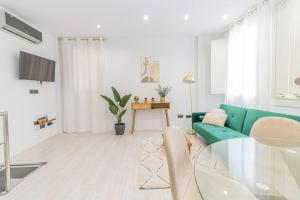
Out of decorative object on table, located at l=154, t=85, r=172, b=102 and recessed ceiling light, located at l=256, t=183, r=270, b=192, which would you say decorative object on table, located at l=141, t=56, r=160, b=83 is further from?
recessed ceiling light, located at l=256, t=183, r=270, b=192

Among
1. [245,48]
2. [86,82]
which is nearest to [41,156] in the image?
[86,82]

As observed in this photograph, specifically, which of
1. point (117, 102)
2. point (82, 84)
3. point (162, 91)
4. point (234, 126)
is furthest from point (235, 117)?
point (82, 84)

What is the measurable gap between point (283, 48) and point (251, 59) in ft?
2.06

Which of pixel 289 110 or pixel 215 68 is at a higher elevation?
pixel 215 68

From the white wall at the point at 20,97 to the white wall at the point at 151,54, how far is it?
1569 mm

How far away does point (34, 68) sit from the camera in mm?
3742

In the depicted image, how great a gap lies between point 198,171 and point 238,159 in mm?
563

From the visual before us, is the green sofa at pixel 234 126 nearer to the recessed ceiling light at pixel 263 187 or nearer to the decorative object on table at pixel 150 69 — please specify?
the recessed ceiling light at pixel 263 187

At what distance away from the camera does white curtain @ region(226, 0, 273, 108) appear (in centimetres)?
306

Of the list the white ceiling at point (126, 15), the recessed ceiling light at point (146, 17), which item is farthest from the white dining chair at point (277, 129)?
the recessed ceiling light at point (146, 17)

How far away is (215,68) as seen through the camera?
183 inches

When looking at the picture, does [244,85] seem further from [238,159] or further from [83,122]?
[83,122]

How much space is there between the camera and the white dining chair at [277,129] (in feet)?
6.09

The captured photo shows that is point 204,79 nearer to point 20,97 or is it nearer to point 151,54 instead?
point 151,54
